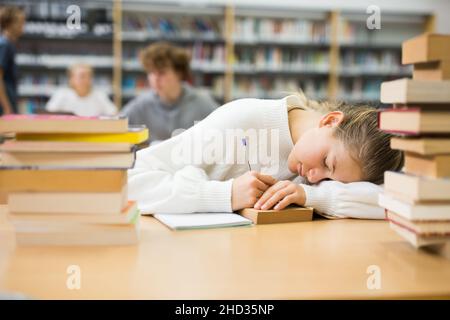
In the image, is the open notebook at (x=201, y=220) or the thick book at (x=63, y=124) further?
the open notebook at (x=201, y=220)

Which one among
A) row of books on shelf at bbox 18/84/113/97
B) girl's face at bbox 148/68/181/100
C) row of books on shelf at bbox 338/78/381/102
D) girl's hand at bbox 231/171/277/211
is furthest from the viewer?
row of books on shelf at bbox 338/78/381/102

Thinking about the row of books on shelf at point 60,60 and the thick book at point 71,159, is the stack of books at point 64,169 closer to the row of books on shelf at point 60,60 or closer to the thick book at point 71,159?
the thick book at point 71,159

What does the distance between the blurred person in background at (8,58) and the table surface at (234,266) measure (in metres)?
3.22

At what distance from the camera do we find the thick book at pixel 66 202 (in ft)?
2.90

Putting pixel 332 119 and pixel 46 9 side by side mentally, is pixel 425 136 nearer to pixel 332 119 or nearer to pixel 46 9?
pixel 332 119

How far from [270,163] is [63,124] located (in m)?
0.57

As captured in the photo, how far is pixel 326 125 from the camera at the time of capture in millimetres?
1188

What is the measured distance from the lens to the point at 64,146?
87 cm

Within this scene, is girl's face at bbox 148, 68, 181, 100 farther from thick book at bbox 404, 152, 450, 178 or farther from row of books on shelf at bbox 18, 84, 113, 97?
thick book at bbox 404, 152, 450, 178

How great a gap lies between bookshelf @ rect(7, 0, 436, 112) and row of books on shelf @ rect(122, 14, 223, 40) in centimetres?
1

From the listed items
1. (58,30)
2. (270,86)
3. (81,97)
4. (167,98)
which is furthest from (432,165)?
(58,30)

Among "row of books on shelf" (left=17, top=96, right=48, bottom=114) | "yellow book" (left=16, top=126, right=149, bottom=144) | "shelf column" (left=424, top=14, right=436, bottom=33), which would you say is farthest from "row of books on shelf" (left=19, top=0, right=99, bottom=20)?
"yellow book" (left=16, top=126, right=149, bottom=144)

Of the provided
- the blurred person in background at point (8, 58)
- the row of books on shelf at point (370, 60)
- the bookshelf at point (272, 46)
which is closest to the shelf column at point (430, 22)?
the bookshelf at point (272, 46)

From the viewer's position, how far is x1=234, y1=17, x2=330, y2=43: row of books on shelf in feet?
19.3
